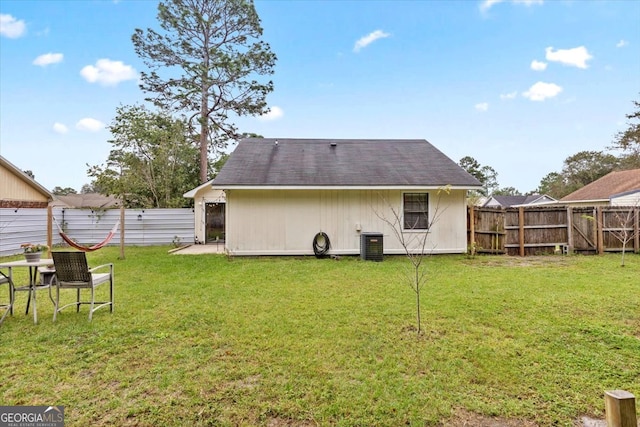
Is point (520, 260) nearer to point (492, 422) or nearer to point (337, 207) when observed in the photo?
point (337, 207)

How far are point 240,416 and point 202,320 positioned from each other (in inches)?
80.5

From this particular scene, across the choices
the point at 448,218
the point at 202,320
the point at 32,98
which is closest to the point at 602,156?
the point at 448,218

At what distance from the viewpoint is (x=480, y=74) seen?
13.4 metres

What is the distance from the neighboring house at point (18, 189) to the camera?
484 inches

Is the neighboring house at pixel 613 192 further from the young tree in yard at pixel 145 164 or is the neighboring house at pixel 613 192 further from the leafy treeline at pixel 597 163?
the young tree in yard at pixel 145 164

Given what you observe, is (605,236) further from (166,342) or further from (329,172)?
(166,342)

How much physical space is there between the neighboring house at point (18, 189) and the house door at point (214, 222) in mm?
7415

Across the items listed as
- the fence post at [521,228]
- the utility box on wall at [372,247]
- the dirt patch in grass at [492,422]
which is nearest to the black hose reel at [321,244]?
the utility box on wall at [372,247]

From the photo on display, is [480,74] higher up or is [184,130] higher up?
[480,74]

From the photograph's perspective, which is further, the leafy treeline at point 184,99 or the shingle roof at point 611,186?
the shingle roof at point 611,186

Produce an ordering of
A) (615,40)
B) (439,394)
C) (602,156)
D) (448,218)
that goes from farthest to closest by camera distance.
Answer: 1. (602,156)
2. (615,40)
3. (448,218)
4. (439,394)

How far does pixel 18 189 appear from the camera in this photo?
1330 centimetres

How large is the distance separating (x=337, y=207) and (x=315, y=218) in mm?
747

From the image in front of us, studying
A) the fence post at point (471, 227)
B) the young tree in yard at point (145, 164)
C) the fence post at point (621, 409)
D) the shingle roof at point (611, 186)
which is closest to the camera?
the fence post at point (621, 409)
